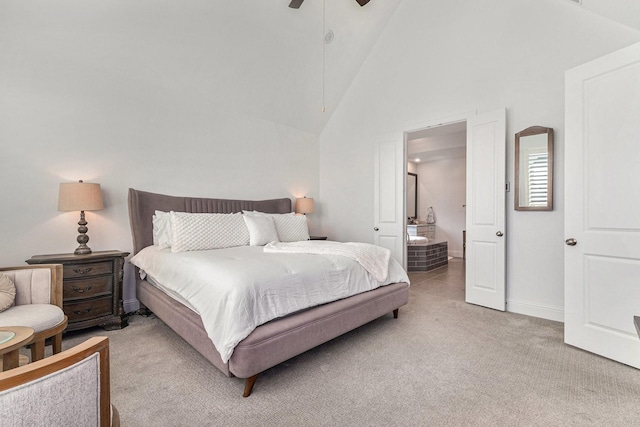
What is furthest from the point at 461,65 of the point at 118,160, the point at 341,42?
the point at 118,160

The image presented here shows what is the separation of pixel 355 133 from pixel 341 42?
1385 mm

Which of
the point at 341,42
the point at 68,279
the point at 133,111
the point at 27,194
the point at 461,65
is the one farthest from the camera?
the point at 341,42

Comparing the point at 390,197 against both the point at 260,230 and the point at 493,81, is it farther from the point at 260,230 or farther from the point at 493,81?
the point at 260,230

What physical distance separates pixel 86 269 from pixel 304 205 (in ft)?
10.1

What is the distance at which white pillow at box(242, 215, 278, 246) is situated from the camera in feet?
11.9

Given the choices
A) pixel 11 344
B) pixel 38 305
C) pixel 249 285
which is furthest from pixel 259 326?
pixel 38 305

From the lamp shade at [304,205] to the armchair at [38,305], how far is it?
3.36m

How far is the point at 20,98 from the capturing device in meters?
2.90

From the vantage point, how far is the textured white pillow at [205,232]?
125 inches

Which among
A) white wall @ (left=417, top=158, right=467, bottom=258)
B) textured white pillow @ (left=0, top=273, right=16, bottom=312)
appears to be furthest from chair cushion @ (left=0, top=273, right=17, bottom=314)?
white wall @ (left=417, top=158, right=467, bottom=258)

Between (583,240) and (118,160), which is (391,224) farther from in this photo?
(118,160)

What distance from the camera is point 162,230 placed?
3447mm

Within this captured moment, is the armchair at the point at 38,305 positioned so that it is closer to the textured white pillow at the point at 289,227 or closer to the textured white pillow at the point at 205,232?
the textured white pillow at the point at 205,232

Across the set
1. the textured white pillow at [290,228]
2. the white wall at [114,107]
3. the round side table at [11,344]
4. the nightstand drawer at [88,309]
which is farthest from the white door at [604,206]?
the nightstand drawer at [88,309]
